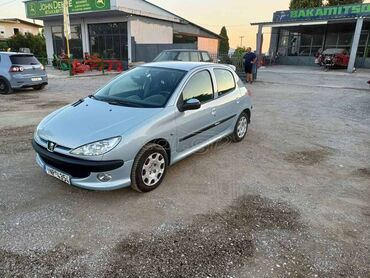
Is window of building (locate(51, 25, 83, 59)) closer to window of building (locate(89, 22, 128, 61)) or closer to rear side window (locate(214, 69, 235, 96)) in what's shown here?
window of building (locate(89, 22, 128, 61))

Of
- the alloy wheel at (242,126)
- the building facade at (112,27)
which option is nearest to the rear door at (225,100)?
the alloy wheel at (242,126)

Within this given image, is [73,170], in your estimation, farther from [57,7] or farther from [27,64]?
[57,7]

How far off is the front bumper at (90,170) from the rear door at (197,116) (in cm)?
99

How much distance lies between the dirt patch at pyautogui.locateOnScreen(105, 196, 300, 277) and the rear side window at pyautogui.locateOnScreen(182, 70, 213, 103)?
1674mm

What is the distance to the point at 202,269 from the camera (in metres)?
2.56

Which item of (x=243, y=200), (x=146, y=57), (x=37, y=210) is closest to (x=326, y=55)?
(x=146, y=57)

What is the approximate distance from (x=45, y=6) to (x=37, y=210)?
25.3 meters

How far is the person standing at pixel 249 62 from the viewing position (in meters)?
14.6

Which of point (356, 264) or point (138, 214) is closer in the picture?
point (356, 264)

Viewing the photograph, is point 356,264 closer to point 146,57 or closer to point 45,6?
point 146,57

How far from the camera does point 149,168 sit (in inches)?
144

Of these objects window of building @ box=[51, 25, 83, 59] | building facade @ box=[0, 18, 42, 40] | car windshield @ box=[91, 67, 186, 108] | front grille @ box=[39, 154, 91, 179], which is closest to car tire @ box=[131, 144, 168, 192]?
front grille @ box=[39, 154, 91, 179]

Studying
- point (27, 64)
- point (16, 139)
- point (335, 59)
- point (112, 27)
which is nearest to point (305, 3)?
point (335, 59)

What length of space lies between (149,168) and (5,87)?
9.76 metres
